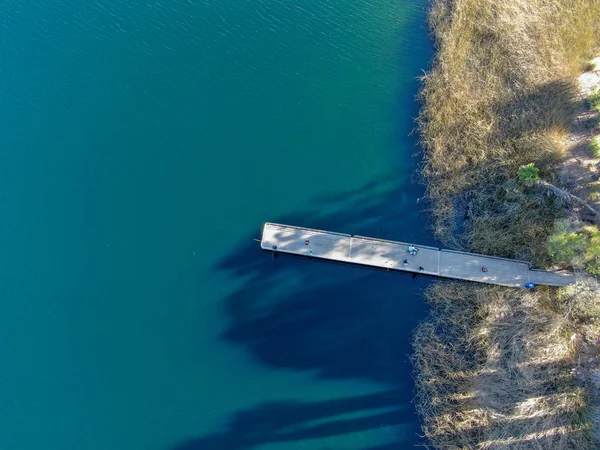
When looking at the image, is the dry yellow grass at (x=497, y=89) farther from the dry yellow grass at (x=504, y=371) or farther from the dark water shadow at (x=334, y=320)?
the dry yellow grass at (x=504, y=371)

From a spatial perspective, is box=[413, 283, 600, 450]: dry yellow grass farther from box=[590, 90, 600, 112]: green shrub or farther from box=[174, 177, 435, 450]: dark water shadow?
box=[590, 90, 600, 112]: green shrub

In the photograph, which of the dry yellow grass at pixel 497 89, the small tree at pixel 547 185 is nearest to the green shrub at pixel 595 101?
the dry yellow grass at pixel 497 89

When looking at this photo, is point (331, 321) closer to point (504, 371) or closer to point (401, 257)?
point (401, 257)

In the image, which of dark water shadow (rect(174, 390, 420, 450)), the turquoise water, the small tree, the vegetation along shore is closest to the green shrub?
the vegetation along shore

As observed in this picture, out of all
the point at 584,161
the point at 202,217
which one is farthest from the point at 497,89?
the point at 202,217

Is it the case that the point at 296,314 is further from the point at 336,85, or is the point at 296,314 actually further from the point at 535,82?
the point at 535,82

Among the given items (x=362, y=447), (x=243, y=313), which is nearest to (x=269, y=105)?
(x=243, y=313)
